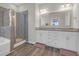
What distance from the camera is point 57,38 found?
1264mm

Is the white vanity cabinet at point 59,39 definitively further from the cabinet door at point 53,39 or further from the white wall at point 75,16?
the white wall at point 75,16

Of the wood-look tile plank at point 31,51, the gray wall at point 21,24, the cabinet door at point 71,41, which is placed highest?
the gray wall at point 21,24

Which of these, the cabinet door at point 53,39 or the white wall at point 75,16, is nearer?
the white wall at point 75,16

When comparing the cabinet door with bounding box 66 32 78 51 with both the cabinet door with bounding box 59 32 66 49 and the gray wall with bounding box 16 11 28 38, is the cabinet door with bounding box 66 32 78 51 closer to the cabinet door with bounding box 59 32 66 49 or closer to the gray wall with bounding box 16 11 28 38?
the cabinet door with bounding box 59 32 66 49

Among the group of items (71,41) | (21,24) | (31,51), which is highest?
(21,24)

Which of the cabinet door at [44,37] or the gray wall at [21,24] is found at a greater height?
the gray wall at [21,24]

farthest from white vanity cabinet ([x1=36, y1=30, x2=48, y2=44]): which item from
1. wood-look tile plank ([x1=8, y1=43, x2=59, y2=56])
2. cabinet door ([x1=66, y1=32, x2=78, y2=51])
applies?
cabinet door ([x1=66, y1=32, x2=78, y2=51])

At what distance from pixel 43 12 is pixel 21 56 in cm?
60

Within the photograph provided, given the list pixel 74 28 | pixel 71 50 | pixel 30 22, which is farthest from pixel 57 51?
pixel 30 22

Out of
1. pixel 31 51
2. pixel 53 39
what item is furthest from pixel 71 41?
pixel 31 51

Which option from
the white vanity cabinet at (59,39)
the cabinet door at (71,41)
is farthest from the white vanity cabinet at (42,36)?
the cabinet door at (71,41)

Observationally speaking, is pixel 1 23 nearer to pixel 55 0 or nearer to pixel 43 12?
pixel 43 12

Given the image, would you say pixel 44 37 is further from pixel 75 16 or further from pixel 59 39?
pixel 75 16

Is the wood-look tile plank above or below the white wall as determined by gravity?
below
